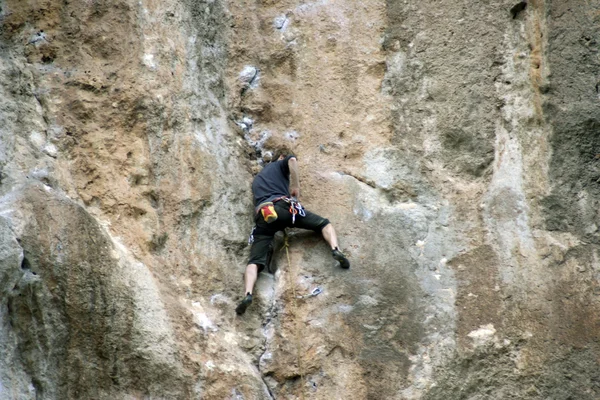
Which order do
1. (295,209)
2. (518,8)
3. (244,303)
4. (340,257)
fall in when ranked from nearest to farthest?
1. (244,303)
2. (340,257)
3. (295,209)
4. (518,8)

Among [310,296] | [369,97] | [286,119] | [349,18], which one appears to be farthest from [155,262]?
[349,18]

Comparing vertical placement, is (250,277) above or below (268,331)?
above

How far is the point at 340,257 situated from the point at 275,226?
71 cm

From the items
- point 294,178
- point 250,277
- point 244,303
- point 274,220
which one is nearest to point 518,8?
point 294,178

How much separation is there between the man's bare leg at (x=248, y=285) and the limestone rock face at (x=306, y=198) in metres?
0.12

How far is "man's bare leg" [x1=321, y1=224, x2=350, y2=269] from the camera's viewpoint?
866 cm

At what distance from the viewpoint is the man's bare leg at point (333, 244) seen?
8656 mm

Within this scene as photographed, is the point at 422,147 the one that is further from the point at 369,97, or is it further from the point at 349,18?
the point at 349,18

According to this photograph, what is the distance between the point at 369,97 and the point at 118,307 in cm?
361

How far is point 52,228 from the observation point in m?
7.75

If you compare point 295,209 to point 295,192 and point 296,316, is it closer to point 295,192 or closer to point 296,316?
point 295,192

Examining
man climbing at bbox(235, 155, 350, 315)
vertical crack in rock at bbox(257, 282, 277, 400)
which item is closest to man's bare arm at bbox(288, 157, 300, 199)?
man climbing at bbox(235, 155, 350, 315)

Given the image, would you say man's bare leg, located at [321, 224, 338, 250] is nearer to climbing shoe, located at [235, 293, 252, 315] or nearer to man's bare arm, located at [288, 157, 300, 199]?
man's bare arm, located at [288, 157, 300, 199]

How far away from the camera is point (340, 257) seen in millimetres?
8641
